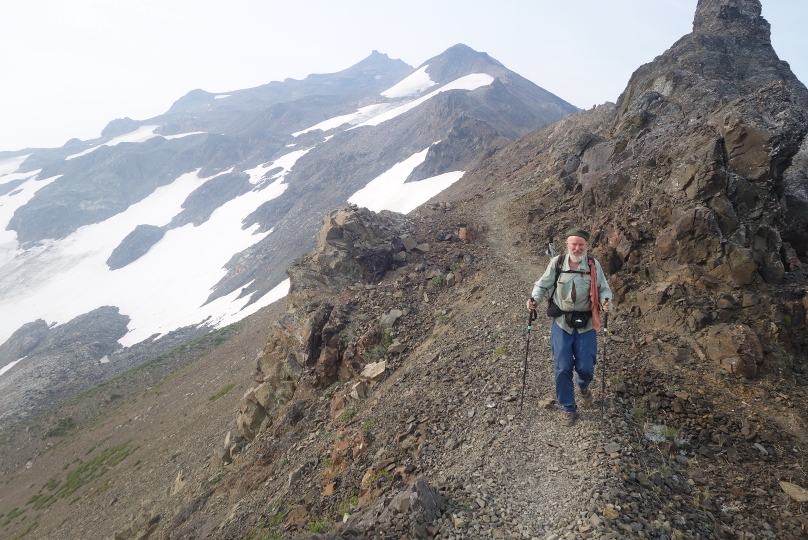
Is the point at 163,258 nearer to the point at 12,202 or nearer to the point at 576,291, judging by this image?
the point at 12,202

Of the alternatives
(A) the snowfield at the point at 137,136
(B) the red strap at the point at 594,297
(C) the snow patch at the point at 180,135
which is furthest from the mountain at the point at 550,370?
(A) the snowfield at the point at 137,136

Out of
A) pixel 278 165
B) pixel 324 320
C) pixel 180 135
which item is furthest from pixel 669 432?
pixel 180 135

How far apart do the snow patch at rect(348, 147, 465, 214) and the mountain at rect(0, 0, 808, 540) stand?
31.8m

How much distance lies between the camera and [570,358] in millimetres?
6391

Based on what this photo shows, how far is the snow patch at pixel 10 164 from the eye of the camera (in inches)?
7111

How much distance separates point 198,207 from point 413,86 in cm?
9468

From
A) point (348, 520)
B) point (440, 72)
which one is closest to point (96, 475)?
point (348, 520)

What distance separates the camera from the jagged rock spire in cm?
2339

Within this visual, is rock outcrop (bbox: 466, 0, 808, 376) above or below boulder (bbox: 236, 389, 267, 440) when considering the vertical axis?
above

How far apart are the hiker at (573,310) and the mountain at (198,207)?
46.3 m

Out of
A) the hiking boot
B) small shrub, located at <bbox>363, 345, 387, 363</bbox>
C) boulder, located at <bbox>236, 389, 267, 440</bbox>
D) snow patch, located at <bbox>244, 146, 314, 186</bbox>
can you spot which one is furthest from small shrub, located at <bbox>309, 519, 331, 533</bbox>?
snow patch, located at <bbox>244, 146, 314, 186</bbox>

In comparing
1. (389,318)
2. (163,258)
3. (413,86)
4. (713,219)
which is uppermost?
(413,86)

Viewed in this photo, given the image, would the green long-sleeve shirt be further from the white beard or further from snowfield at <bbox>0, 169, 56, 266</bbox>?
snowfield at <bbox>0, 169, 56, 266</bbox>

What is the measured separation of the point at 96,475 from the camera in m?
26.3
